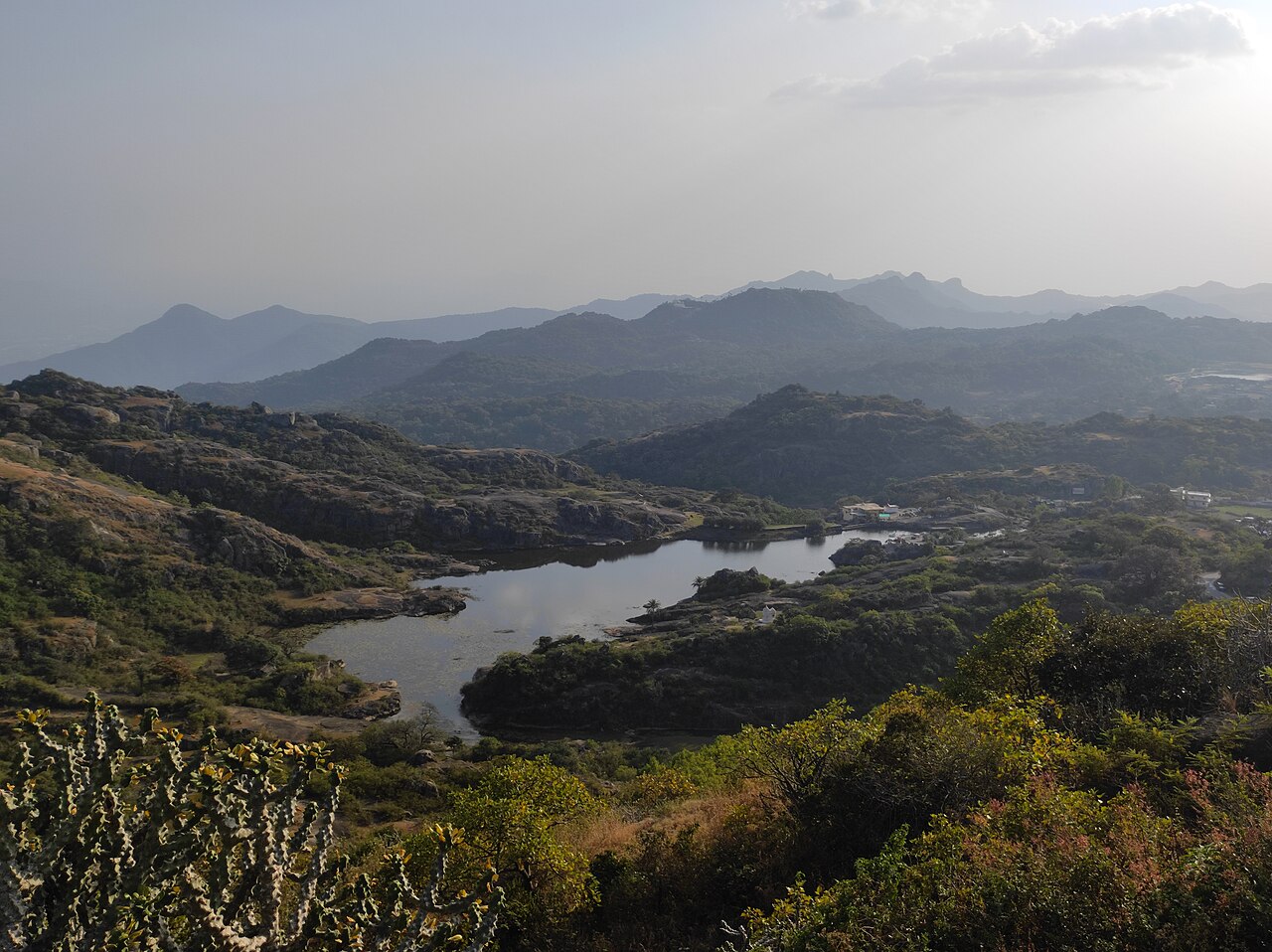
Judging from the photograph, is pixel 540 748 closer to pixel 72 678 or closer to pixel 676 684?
pixel 676 684

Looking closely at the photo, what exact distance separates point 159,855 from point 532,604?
197ft

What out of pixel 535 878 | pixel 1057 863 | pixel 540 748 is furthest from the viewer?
pixel 540 748

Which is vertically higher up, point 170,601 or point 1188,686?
point 1188,686

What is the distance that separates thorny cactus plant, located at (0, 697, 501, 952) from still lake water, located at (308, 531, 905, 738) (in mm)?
35301

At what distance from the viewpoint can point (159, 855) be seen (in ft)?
21.7

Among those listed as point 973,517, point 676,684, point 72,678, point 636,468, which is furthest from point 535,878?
point 636,468

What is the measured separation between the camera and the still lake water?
49.6 m

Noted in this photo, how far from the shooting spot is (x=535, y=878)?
38.3 ft

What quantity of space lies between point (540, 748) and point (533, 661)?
960 cm

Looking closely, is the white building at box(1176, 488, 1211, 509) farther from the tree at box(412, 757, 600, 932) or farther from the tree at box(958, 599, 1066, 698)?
the tree at box(412, 757, 600, 932)

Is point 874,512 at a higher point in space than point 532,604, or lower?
lower

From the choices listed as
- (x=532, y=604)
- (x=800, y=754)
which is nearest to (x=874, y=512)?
(x=532, y=604)

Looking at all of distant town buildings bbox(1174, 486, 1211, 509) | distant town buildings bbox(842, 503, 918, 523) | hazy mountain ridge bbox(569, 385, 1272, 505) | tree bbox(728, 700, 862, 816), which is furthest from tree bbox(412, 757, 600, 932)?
hazy mountain ridge bbox(569, 385, 1272, 505)

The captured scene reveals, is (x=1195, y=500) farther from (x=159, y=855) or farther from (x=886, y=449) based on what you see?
(x=159, y=855)
